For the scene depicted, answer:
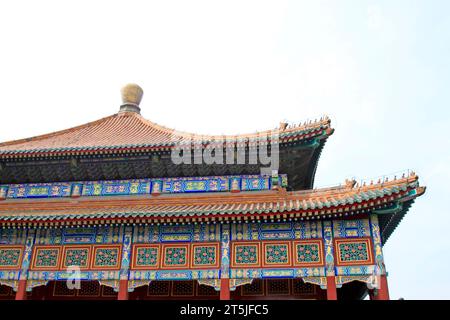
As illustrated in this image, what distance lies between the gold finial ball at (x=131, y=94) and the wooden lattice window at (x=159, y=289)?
10710 millimetres

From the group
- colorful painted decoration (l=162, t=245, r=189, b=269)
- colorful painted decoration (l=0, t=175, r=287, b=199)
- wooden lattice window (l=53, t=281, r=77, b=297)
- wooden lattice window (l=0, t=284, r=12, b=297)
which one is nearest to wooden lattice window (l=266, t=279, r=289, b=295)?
colorful painted decoration (l=162, t=245, r=189, b=269)

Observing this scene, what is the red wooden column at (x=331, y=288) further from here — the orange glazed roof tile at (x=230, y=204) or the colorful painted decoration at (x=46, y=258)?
the colorful painted decoration at (x=46, y=258)

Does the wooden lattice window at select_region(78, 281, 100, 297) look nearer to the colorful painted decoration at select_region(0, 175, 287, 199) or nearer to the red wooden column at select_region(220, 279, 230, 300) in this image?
the colorful painted decoration at select_region(0, 175, 287, 199)

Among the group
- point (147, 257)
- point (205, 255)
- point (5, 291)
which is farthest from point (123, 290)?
point (5, 291)

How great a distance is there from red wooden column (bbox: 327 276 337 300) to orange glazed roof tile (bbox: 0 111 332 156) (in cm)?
483

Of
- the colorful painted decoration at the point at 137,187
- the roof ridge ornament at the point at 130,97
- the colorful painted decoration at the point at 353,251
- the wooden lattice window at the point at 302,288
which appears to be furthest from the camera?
the roof ridge ornament at the point at 130,97

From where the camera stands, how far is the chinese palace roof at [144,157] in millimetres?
15094

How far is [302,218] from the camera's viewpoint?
41.8ft

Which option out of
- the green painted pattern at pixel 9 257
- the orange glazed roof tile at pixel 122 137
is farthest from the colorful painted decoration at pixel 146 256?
the green painted pattern at pixel 9 257

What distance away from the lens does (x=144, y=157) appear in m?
16.1

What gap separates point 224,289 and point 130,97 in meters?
13.1

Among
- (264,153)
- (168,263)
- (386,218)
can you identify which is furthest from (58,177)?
(386,218)
